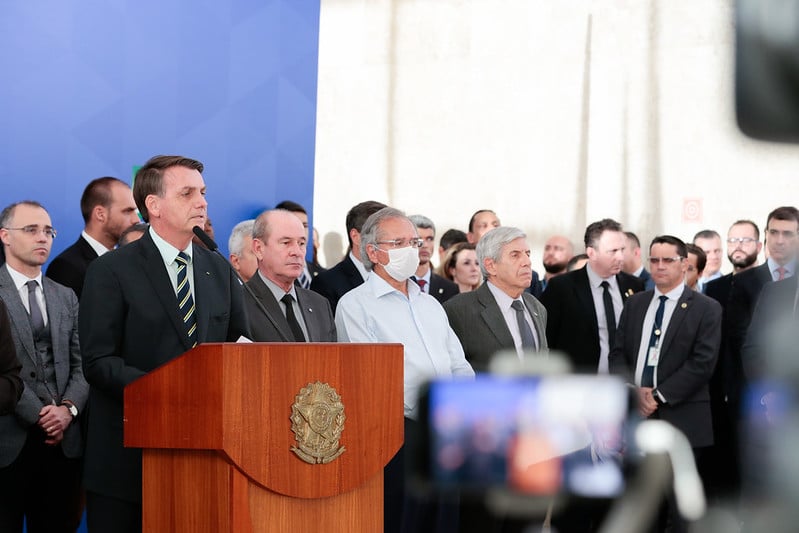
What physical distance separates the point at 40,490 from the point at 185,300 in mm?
1557

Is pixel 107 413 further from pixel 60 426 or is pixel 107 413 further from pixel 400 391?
pixel 60 426

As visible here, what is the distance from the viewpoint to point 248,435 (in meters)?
2.12

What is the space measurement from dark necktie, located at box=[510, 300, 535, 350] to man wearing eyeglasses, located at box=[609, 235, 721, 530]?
97 cm

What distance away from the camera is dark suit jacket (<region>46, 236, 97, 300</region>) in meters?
4.05

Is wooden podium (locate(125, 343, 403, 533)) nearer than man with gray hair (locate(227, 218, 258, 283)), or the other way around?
wooden podium (locate(125, 343, 403, 533))

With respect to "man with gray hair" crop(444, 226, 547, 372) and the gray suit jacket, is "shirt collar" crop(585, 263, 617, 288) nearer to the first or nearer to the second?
"man with gray hair" crop(444, 226, 547, 372)

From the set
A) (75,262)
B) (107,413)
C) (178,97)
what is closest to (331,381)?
(107,413)

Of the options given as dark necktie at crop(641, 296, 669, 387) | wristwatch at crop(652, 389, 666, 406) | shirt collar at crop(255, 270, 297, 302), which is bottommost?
wristwatch at crop(652, 389, 666, 406)

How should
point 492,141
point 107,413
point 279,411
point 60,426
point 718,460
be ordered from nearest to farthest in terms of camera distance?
point 279,411 < point 107,413 < point 60,426 < point 718,460 < point 492,141

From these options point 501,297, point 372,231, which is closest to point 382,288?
point 372,231

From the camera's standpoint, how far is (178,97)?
4848 millimetres

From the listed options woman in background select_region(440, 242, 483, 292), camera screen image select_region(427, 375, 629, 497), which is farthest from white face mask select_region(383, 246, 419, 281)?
camera screen image select_region(427, 375, 629, 497)

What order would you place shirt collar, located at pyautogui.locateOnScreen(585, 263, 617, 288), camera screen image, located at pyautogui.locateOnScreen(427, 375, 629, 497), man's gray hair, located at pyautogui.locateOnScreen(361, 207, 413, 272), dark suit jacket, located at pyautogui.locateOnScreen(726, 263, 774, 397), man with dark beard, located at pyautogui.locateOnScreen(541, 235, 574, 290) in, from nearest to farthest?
camera screen image, located at pyautogui.locateOnScreen(427, 375, 629, 497) → man's gray hair, located at pyautogui.locateOnScreen(361, 207, 413, 272) → dark suit jacket, located at pyautogui.locateOnScreen(726, 263, 774, 397) → shirt collar, located at pyautogui.locateOnScreen(585, 263, 617, 288) → man with dark beard, located at pyautogui.locateOnScreen(541, 235, 574, 290)

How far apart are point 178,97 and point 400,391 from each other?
2.81 m
